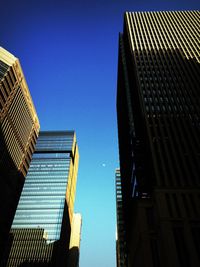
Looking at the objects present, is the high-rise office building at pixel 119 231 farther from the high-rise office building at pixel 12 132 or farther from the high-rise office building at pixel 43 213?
the high-rise office building at pixel 12 132

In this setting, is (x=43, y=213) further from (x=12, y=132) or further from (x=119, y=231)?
(x=12, y=132)

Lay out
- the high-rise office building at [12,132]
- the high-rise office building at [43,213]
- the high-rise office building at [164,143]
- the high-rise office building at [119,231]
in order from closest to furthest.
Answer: the high-rise office building at [164,143] → the high-rise office building at [12,132] → the high-rise office building at [43,213] → the high-rise office building at [119,231]

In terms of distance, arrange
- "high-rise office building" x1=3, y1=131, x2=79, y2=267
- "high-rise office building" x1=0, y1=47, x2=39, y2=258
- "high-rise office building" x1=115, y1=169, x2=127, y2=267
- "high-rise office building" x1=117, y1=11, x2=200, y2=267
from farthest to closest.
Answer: "high-rise office building" x1=115, y1=169, x2=127, y2=267, "high-rise office building" x1=3, y1=131, x2=79, y2=267, "high-rise office building" x1=0, y1=47, x2=39, y2=258, "high-rise office building" x1=117, y1=11, x2=200, y2=267

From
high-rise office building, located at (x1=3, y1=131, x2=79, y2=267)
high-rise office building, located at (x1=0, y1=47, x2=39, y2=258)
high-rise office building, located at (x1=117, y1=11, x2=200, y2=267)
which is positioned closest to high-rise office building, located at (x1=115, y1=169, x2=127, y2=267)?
high-rise office building, located at (x1=3, y1=131, x2=79, y2=267)

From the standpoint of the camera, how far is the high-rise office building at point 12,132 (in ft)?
321

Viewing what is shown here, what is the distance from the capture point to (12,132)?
108 meters

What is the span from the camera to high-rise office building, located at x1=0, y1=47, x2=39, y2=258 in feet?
321

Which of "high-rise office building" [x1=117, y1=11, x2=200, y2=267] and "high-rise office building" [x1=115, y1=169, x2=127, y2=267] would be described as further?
"high-rise office building" [x1=115, y1=169, x2=127, y2=267]

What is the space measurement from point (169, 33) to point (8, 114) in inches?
2973

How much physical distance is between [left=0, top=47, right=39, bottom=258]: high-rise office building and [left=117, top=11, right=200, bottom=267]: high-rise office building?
4842 cm

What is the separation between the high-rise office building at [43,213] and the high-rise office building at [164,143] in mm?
65795

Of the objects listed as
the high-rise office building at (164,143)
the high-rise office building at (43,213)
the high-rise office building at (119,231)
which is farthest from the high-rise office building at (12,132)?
the high-rise office building at (119,231)

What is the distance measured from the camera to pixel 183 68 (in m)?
82.7

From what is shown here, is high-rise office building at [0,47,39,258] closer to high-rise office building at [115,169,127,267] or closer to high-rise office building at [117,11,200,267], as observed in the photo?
high-rise office building at [117,11,200,267]
